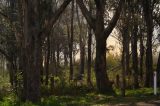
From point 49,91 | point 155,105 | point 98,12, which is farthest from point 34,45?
point 49,91

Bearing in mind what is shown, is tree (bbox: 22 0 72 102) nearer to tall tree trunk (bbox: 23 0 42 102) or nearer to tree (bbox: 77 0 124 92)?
tall tree trunk (bbox: 23 0 42 102)

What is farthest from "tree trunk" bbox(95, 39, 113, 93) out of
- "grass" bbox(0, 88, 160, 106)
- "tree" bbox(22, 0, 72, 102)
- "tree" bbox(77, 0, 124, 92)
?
"tree" bbox(22, 0, 72, 102)

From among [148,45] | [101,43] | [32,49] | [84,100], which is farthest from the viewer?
[148,45]

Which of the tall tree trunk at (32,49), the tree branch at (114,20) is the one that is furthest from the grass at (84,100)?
the tree branch at (114,20)

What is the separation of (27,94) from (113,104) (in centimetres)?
393

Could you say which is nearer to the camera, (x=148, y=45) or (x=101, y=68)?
(x=101, y=68)

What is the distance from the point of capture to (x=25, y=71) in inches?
809

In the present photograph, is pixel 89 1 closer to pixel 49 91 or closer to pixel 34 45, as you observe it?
pixel 49 91

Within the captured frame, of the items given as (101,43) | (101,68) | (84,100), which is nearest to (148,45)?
(101,43)

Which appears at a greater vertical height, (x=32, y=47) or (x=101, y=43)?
(x=101, y=43)

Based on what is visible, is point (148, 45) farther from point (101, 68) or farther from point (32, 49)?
point (32, 49)

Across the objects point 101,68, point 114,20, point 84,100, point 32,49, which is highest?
point 114,20

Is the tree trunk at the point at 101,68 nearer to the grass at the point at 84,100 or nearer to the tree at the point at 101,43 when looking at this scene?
the tree at the point at 101,43

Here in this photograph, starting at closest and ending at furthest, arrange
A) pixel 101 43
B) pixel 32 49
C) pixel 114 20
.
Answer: pixel 32 49 < pixel 114 20 < pixel 101 43
